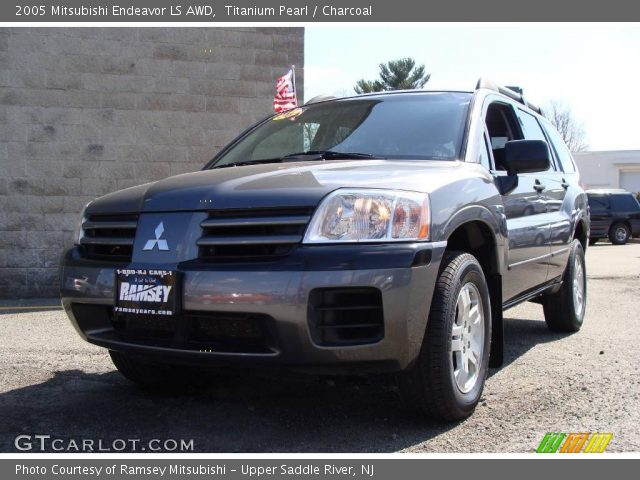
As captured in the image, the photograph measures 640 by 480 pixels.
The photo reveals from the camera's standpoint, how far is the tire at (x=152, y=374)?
12.8ft

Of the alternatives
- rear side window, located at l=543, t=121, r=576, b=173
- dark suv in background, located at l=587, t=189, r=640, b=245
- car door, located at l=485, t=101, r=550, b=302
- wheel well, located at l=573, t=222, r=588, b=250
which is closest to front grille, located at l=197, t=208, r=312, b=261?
car door, located at l=485, t=101, r=550, b=302

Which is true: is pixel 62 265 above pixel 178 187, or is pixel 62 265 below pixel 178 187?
below

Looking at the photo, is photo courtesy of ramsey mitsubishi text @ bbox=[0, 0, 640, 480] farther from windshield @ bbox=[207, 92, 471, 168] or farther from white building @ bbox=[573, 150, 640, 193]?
white building @ bbox=[573, 150, 640, 193]

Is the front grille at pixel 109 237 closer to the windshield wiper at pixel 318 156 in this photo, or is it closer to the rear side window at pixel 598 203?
the windshield wiper at pixel 318 156

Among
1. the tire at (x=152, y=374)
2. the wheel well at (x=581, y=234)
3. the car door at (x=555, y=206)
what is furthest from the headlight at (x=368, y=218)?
the wheel well at (x=581, y=234)

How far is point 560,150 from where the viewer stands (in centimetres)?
621

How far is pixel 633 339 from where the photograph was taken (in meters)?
5.45

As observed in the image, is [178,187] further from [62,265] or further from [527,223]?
[527,223]

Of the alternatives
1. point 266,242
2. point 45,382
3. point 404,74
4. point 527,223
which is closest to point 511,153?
point 527,223

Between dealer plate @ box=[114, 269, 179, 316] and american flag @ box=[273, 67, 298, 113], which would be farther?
american flag @ box=[273, 67, 298, 113]

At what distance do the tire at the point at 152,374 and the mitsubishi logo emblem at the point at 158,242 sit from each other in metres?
0.98

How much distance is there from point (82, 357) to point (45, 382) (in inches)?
28.0

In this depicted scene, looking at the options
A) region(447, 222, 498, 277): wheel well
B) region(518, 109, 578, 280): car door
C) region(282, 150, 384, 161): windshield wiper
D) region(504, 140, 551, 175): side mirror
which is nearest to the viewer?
region(447, 222, 498, 277): wheel well

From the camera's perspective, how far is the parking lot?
3141mm
